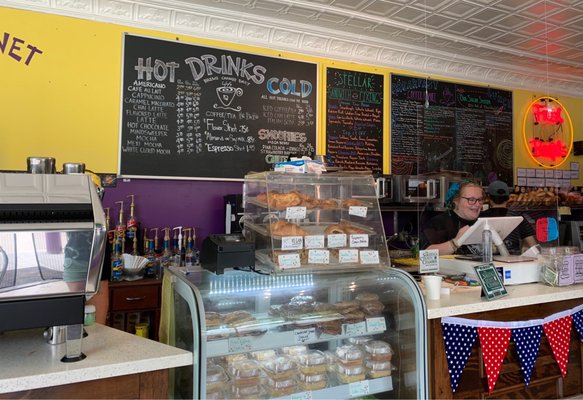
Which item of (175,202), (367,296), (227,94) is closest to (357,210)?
(367,296)

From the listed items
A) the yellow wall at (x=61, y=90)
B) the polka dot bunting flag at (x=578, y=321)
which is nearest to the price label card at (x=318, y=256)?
the polka dot bunting flag at (x=578, y=321)

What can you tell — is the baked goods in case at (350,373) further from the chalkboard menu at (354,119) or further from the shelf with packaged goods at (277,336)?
the chalkboard menu at (354,119)

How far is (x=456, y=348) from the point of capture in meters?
2.02

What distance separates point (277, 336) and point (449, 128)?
161 inches

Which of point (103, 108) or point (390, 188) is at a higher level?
point (103, 108)

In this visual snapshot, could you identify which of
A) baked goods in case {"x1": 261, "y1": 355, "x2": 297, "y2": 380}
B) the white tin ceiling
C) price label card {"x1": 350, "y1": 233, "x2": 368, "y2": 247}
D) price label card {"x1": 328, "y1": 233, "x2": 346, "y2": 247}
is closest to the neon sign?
the white tin ceiling

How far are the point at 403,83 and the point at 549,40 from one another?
5.12ft

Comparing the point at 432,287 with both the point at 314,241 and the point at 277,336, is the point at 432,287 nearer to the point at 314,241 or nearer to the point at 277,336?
the point at 314,241

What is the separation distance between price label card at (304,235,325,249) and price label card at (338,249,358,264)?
97 mm

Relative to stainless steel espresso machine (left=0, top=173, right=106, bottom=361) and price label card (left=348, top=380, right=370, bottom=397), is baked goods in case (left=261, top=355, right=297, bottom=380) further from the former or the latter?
stainless steel espresso machine (left=0, top=173, right=106, bottom=361)

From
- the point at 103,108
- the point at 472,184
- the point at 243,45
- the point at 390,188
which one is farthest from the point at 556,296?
the point at 103,108

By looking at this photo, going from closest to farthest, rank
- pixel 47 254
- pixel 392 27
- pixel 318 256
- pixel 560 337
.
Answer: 1. pixel 47 254
2. pixel 318 256
3. pixel 560 337
4. pixel 392 27

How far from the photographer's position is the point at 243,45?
4.09 m

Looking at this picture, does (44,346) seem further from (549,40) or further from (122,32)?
(549,40)
